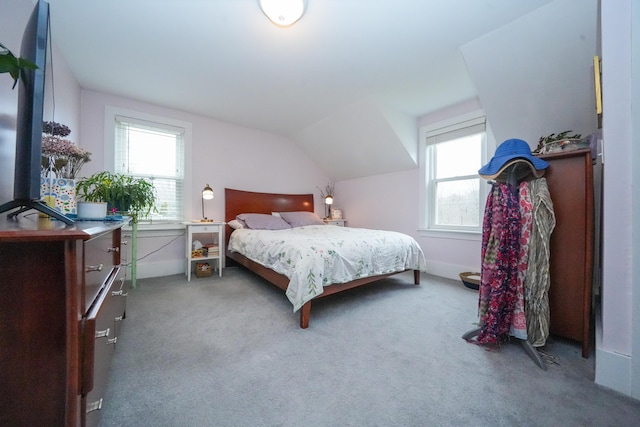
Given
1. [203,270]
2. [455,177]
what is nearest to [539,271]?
[455,177]

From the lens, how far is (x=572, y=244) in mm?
1615

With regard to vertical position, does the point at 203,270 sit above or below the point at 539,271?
below

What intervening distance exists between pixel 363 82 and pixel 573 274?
2.56 m

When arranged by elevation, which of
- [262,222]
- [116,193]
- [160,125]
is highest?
[160,125]

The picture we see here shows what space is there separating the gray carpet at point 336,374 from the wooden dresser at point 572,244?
0.21 m

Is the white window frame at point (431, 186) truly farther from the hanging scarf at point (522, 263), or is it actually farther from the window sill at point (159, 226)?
the window sill at point (159, 226)

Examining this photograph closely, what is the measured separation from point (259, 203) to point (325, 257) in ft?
8.05

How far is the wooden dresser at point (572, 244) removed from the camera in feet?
5.05

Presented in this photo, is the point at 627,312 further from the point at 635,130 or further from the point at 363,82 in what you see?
the point at 363,82

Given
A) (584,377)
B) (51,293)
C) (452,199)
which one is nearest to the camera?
(51,293)

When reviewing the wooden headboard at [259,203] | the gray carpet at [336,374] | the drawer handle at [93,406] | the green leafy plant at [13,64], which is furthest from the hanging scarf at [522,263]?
the wooden headboard at [259,203]

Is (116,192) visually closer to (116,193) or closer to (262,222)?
(116,193)

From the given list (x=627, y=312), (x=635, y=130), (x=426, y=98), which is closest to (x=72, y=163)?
(x=635, y=130)

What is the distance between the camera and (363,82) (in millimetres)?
2783
